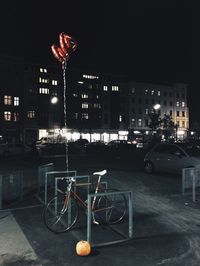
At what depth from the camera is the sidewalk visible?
233 inches

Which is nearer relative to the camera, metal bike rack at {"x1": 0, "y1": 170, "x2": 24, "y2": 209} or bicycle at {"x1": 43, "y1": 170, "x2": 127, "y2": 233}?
bicycle at {"x1": 43, "y1": 170, "x2": 127, "y2": 233}

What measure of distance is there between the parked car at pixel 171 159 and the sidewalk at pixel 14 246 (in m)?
9.89

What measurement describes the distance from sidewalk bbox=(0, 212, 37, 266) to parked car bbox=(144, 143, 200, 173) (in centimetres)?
989

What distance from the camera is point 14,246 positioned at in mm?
→ 6613

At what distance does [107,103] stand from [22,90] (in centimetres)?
2352

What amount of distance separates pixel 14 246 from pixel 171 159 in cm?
1149

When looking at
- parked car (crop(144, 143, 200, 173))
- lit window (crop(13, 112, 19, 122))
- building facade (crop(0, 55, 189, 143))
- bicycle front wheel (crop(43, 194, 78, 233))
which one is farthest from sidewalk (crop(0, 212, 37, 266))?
lit window (crop(13, 112, 19, 122))

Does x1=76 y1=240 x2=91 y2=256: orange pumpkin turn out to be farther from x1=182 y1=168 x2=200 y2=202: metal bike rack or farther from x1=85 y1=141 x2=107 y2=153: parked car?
x1=85 y1=141 x2=107 y2=153: parked car

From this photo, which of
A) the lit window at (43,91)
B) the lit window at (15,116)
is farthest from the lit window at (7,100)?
the lit window at (43,91)

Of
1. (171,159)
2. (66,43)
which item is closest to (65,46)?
(66,43)

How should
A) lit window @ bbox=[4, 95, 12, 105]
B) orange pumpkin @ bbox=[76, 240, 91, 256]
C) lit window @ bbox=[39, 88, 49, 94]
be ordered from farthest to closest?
lit window @ bbox=[39, 88, 49, 94]
lit window @ bbox=[4, 95, 12, 105]
orange pumpkin @ bbox=[76, 240, 91, 256]

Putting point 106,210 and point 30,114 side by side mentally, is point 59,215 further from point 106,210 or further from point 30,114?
point 30,114

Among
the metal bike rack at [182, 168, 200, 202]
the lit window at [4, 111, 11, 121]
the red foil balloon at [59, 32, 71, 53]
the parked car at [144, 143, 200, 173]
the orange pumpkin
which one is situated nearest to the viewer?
the orange pumpkin

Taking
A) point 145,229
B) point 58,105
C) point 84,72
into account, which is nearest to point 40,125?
point 58,105
